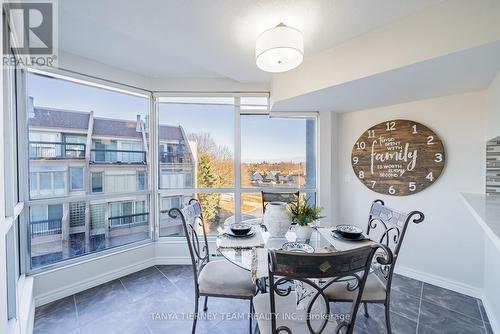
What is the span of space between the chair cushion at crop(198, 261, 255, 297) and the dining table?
0.42 feet

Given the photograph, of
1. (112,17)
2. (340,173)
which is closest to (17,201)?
(112,17)

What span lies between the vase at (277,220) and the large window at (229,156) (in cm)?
132

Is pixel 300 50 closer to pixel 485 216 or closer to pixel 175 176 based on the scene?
pixel 485 216

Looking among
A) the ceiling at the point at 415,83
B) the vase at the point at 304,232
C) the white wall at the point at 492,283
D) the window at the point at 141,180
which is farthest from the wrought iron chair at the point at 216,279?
the white wall at the point at 492,283

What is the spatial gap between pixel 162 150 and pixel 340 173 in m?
2.54

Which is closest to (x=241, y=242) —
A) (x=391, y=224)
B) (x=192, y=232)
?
(x=192, y=232)

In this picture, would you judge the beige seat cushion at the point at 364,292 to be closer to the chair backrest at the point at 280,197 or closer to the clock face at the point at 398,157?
the chair backrest at the point at 280,197

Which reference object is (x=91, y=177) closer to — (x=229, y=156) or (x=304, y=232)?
(x=229, y=156)

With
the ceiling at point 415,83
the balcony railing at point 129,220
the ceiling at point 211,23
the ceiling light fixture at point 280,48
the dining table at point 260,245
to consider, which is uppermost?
the ceiling at point 211,23

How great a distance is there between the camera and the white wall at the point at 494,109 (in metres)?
1.89

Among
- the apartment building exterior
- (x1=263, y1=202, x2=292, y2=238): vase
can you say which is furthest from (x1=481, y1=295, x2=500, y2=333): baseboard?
the apartment building exterior

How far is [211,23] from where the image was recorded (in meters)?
1.76

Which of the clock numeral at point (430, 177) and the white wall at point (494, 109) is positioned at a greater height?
the white wall at point (494, 109)

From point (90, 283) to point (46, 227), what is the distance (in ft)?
2.50
